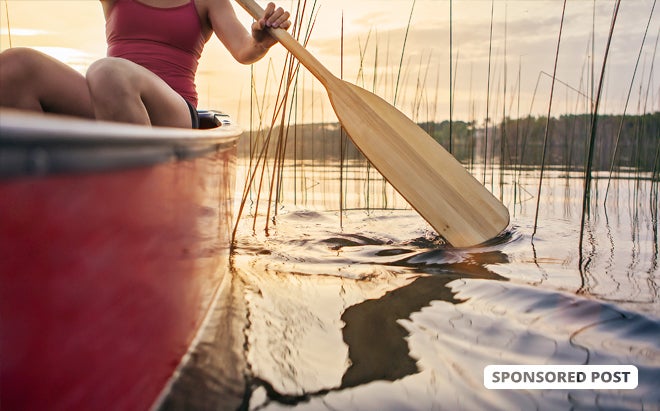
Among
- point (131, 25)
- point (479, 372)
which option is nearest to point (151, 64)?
point (131, 25)

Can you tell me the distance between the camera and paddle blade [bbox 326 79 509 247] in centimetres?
212

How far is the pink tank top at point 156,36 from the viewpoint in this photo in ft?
5.51

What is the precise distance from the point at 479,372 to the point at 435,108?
12.0 feet

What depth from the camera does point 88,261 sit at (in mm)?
615

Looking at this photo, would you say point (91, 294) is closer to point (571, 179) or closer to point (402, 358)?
point (402, 358)

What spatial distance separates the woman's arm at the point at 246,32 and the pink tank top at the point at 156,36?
5.0 inches

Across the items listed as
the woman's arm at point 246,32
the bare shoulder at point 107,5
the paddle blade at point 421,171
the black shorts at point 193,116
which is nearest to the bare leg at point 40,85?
the black shorts at point 193,116

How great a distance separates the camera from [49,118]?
517 mm

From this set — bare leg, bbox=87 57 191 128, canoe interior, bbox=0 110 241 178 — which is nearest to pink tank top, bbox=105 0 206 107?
bare leg, bbox=87 57 191 128

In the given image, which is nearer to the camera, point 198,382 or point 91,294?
point 91,294

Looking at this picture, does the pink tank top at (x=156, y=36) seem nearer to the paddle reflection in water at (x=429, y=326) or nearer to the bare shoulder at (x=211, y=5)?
the bare shoulder at (x=211, y=5)

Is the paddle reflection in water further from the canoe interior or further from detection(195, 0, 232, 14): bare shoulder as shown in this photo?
detection(195, 0, 232, 14): bare shoulder

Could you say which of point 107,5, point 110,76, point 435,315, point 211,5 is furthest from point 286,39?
point 435,315

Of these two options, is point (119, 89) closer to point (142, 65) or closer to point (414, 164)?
point (142, 65)
